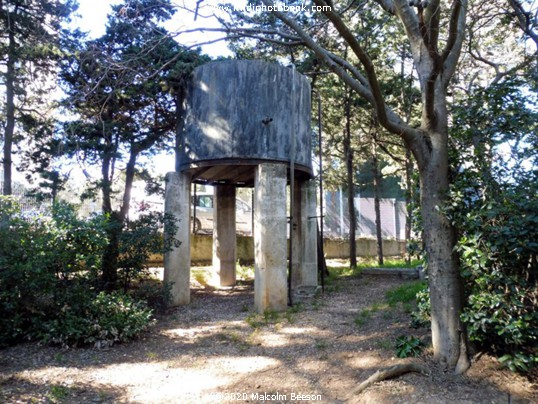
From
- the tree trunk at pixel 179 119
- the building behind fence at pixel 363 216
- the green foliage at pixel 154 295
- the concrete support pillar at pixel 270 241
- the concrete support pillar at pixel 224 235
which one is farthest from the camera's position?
the building behind fence at pixel 363 216

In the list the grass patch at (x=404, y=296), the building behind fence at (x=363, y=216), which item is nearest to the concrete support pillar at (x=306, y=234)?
the grass patch at (x=404, y=296)

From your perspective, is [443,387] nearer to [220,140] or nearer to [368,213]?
[220,140]

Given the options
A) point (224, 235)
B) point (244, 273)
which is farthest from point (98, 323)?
point (244, 273)

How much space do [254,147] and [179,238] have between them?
284 centimetres

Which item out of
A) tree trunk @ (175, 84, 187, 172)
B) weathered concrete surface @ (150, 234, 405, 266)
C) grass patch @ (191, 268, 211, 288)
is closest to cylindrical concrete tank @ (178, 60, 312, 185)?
tree trunk @ (175, 84, 187, 172)

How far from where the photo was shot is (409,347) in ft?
19.3

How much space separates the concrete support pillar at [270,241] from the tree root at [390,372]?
14.2 ft

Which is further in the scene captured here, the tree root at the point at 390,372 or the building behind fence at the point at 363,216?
the building behind fence at the point at 363,216

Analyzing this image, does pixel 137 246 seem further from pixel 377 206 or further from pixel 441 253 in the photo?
pixel 377 206

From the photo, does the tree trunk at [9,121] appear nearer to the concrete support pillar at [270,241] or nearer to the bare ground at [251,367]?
the bare ground at [251,367]

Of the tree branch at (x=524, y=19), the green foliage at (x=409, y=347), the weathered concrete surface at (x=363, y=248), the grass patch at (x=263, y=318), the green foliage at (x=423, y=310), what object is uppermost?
the tree branch at (x=524, y=19)

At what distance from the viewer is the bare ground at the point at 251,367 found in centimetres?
496

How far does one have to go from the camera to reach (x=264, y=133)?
9805mm

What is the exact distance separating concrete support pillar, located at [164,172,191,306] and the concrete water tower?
0.02 m
